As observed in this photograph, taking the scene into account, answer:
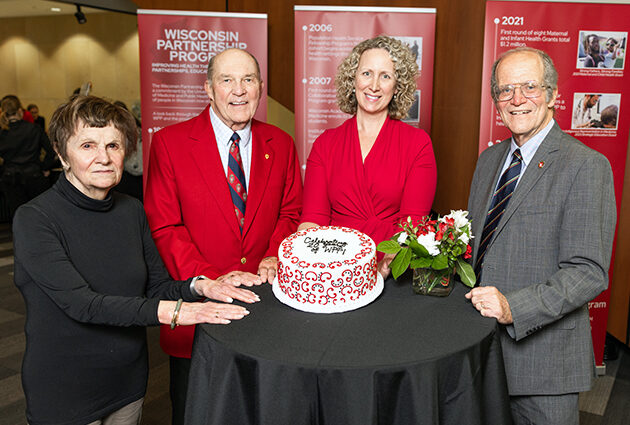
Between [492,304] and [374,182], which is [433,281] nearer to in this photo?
[492,304]

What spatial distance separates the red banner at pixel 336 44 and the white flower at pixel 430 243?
2.23 m

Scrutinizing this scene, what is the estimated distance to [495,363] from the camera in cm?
158

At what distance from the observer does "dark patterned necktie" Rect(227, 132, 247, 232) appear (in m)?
2.43

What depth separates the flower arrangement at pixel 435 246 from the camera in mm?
1653

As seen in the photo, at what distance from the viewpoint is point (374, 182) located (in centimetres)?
228

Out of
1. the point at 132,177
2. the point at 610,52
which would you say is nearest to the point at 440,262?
the point at 610,52

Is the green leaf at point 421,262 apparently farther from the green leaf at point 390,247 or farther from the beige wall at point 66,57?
the beige wall at point 66,57

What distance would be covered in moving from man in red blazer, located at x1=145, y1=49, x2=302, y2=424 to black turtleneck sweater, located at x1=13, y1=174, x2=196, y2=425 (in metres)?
0.49

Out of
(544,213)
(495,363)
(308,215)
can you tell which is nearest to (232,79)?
(308,215)

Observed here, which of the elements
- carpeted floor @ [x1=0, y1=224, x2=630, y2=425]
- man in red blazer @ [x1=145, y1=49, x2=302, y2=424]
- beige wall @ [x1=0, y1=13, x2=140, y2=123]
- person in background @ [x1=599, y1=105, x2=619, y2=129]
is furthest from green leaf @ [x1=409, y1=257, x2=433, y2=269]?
beige wall @ [x1=0, y1=13, x2=140, y2=123]

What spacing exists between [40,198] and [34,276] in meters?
0.25

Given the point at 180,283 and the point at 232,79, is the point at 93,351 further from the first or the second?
the point at 232,79

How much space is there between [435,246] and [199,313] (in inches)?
31.0

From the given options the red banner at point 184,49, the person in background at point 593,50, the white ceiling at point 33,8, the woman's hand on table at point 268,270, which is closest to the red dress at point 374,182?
the woman's hand on table at point 268,270
